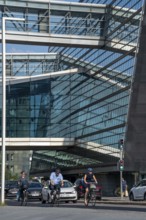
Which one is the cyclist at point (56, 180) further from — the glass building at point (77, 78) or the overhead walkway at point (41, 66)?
the overhead walkway at point (41, 66)

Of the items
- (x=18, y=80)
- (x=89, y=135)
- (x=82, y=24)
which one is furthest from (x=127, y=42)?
(x=18, y=80)

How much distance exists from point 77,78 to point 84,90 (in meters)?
1.51

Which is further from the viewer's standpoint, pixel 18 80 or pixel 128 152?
pixel 18 80

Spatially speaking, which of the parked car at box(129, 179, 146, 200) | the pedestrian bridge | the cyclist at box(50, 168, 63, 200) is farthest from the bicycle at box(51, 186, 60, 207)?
the pedestrian bridge

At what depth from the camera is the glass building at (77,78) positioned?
4691cm

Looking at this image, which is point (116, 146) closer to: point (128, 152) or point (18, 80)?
point (128, 152)

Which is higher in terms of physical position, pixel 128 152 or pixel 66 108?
pixel 66 108

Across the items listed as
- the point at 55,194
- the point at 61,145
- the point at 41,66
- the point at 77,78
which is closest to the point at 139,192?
the point at 55,194

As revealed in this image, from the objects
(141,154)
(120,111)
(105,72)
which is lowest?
(141,154)

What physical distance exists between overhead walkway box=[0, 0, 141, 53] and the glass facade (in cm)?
8

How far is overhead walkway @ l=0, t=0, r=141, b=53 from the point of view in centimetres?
4575

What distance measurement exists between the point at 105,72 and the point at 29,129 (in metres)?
12.2

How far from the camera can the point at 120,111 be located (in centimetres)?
5188

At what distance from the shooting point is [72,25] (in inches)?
1892
